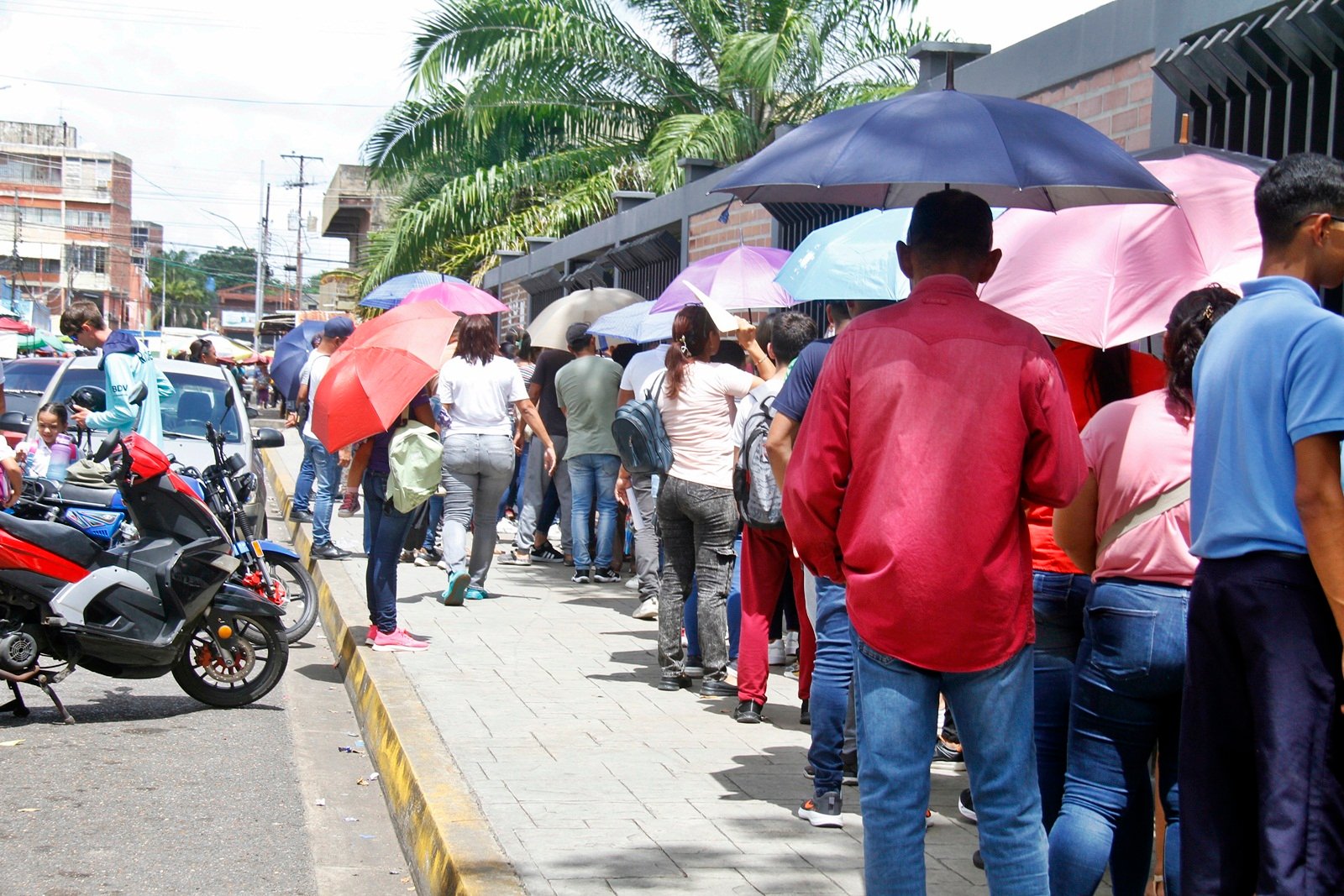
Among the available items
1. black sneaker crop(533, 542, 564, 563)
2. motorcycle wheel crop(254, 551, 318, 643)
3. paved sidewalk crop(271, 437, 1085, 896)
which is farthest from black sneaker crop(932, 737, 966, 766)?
black sneaker crop(533, 542, 564, 563)

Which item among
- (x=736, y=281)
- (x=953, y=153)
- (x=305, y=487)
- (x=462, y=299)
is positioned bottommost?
(x=305, y=487)

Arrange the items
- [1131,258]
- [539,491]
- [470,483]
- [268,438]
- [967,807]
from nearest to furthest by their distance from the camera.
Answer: [1131,258] → [967,807] → [470,483] → [268,438] → [539,491]

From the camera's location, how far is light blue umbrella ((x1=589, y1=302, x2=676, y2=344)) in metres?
10.1

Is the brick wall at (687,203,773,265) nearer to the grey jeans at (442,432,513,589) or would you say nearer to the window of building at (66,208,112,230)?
the grey jeans at (442,432,513,589)

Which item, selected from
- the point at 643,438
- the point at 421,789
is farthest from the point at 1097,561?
the point at 643,438

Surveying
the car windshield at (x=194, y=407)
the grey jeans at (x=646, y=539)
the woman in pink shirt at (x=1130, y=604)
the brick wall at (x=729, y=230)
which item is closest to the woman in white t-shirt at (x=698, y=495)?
the grey jeans at (x=646, y=539)

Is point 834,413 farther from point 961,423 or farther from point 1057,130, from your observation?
point 1057,130

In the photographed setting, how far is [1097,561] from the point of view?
3768mm

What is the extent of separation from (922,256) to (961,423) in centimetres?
48

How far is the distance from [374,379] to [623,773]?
2707mm

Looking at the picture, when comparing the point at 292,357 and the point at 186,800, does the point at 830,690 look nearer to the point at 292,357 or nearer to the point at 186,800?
the point at 186,800

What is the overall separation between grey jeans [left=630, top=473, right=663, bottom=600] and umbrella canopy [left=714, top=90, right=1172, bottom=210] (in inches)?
190

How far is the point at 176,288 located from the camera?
132875 millimetres

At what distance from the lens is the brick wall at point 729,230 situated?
1183 centimetres
